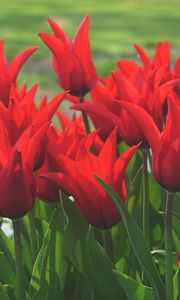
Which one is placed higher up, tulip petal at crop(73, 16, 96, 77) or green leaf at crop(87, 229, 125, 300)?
tulip petal at crop(73, 16, 96, 77)

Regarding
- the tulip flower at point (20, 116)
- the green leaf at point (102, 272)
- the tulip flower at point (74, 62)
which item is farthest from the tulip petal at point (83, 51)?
the green leaf at point (102, 272)

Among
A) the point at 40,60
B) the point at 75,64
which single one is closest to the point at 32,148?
the point at 75,64

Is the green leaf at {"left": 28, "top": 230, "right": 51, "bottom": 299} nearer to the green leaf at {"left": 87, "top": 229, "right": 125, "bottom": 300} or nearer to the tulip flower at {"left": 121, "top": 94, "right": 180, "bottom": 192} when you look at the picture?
the green leaf at {"left": 87, "top": 229, "right": 125, "bottom": 300}

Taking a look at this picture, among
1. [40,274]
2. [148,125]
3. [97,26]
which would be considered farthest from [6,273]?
[97,26]

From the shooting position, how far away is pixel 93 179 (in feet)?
5.38

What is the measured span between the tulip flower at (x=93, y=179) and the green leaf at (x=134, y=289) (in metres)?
0.11

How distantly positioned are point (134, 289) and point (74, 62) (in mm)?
616

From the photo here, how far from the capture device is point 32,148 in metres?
1.60

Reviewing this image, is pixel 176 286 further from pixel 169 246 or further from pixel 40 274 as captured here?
pixel 40 274

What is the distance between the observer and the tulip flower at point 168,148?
5.12 ft

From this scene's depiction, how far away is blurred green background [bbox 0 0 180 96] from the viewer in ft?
24.7

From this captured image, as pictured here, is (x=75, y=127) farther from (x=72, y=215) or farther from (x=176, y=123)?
(x=176, y=123)

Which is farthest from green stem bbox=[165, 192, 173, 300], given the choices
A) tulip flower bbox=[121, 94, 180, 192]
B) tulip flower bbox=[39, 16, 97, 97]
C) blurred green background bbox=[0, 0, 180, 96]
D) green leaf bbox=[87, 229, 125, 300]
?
blurred green background bbox=[0, 0, 180, 96]

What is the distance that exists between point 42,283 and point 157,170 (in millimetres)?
348
